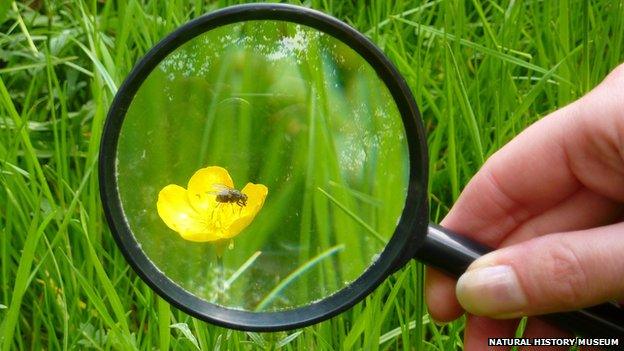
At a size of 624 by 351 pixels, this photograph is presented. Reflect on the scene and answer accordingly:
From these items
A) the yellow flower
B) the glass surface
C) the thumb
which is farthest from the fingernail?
the yellow flower

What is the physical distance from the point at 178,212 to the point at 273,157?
5.4 inches

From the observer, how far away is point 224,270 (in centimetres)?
132

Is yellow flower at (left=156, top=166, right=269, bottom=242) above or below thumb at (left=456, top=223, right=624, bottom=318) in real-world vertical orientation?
above

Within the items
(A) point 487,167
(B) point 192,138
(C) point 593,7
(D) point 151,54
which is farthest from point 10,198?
(C) point 593,7

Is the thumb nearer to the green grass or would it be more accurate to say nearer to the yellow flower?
the green grass

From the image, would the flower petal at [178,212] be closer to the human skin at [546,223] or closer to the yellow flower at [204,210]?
the yellow flower at [204,210]

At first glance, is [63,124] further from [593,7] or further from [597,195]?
[593,7]

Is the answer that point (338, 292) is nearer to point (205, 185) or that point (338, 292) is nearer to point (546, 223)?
point (205, 185)

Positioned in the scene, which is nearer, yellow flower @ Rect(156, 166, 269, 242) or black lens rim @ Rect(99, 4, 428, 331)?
black lens rim @ Rect(99, 4, 428, 331)

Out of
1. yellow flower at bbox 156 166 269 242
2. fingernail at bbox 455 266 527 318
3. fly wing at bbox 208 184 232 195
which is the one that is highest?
fly wing at bbox 208 184 232 195

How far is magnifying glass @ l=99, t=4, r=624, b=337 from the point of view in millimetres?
1236

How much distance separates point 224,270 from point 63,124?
514 millimetres

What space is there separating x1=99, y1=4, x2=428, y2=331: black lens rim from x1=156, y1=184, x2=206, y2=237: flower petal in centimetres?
6

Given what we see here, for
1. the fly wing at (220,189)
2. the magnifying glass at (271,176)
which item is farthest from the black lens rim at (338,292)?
the fly wing at (220,189)
